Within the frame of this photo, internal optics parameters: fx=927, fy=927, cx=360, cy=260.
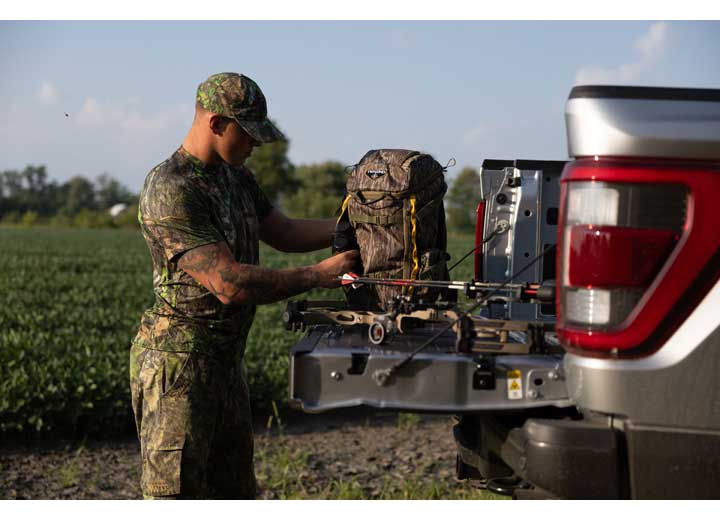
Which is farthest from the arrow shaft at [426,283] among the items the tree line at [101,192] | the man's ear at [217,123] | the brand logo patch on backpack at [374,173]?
the tree line at [101,192]

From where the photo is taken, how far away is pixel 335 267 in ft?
12.7

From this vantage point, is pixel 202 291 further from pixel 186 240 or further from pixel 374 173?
pixel 374 173

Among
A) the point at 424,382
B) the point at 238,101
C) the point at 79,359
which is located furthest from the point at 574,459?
the point at 79,359

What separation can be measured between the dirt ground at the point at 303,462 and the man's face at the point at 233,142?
8.23 ft

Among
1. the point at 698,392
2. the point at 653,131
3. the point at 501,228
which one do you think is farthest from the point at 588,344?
the point at 501,228

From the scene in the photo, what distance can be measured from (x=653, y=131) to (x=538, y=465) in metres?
1.08

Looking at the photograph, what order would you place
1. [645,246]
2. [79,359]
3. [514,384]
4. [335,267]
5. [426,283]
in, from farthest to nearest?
1. [79,359]
2. [335,267]
3. [426,283]
4. [514,384]
5. [645,246]

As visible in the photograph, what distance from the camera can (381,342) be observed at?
350 centimetres

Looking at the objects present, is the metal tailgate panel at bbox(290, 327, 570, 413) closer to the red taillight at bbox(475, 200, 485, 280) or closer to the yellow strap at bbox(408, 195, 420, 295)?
the yellow strap at bbox(408, 195, 420, 295)

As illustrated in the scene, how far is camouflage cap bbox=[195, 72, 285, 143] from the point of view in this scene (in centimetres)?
388

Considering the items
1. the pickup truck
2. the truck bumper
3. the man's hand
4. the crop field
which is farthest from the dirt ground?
the pickup truck

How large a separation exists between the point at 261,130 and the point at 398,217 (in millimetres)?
701

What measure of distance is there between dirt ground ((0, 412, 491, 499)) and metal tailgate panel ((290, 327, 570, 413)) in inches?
99.3

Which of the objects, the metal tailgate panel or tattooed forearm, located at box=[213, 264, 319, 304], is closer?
the metal tailgate panel
